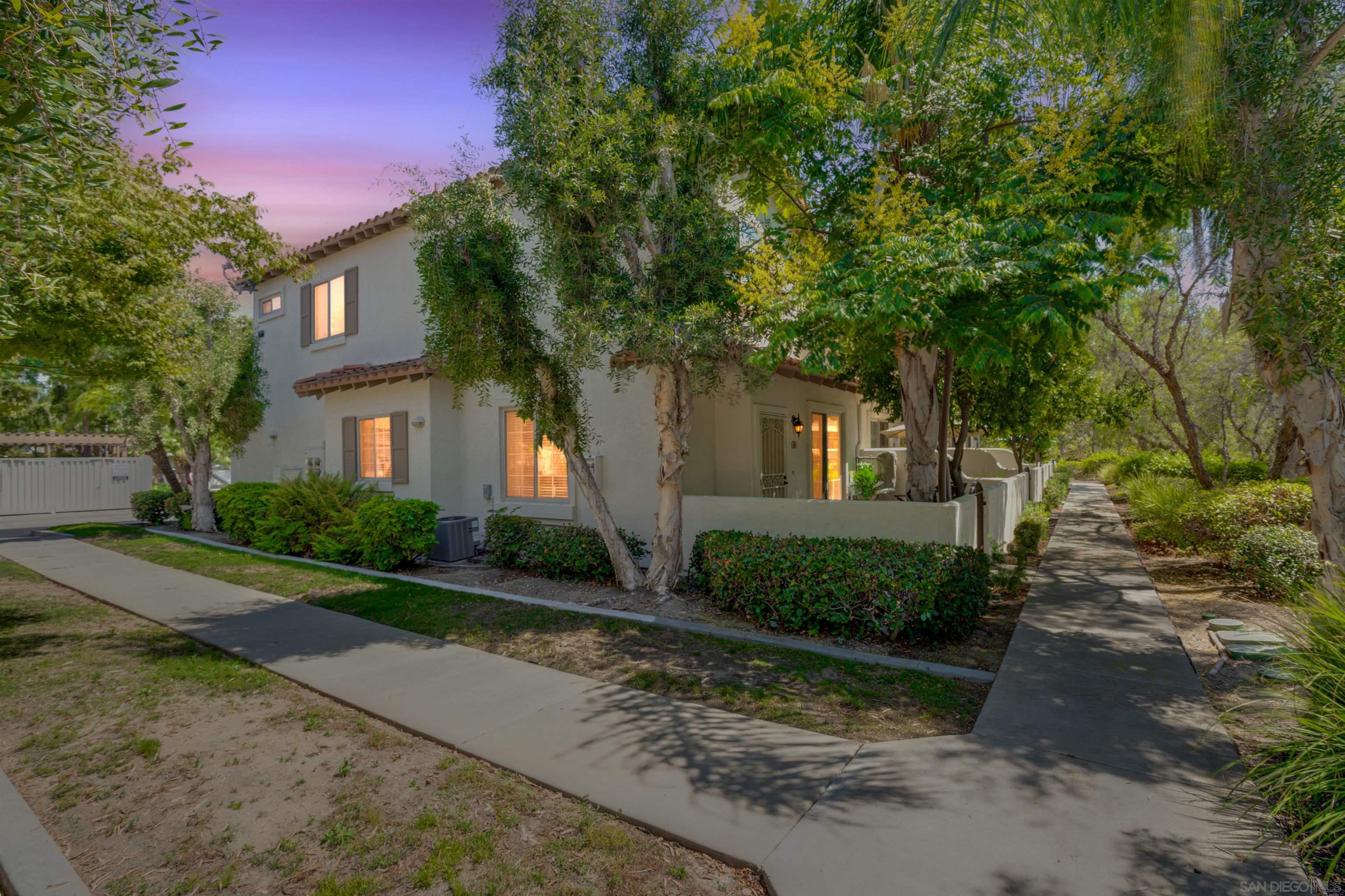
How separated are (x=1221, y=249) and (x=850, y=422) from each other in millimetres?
8896

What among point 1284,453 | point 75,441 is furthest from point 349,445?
point 1284,453

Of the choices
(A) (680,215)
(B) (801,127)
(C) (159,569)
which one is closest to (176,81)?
(A) (680,215)

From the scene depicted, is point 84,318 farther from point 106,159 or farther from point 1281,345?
point 1281,345

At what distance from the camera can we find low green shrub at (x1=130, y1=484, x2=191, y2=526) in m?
17.8

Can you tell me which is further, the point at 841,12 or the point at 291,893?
the point at 841,12

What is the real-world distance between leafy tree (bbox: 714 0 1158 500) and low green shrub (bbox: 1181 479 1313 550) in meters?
4.20

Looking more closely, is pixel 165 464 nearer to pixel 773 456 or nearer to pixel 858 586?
pixel 773 456

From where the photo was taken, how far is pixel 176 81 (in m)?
4.68

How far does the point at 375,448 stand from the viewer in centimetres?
1404

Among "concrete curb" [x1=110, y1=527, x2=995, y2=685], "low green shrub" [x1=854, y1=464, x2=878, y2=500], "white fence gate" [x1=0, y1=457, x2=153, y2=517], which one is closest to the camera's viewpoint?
"concrete curb" [x1=110, y1=527, x2=995, y2=685]

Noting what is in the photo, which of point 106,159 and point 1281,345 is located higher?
point 106,159

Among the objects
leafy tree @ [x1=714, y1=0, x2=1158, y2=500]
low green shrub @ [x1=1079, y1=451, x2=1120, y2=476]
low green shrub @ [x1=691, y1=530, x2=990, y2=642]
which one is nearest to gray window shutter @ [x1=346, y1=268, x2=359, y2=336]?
leafy tree @ [x1=714, y1=0, x2=1158, y2=500]

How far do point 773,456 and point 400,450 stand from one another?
24.1ft

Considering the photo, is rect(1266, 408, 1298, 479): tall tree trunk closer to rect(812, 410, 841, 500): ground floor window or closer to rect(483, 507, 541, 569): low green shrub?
rect(812, 410, 841, 500): ground floor window
